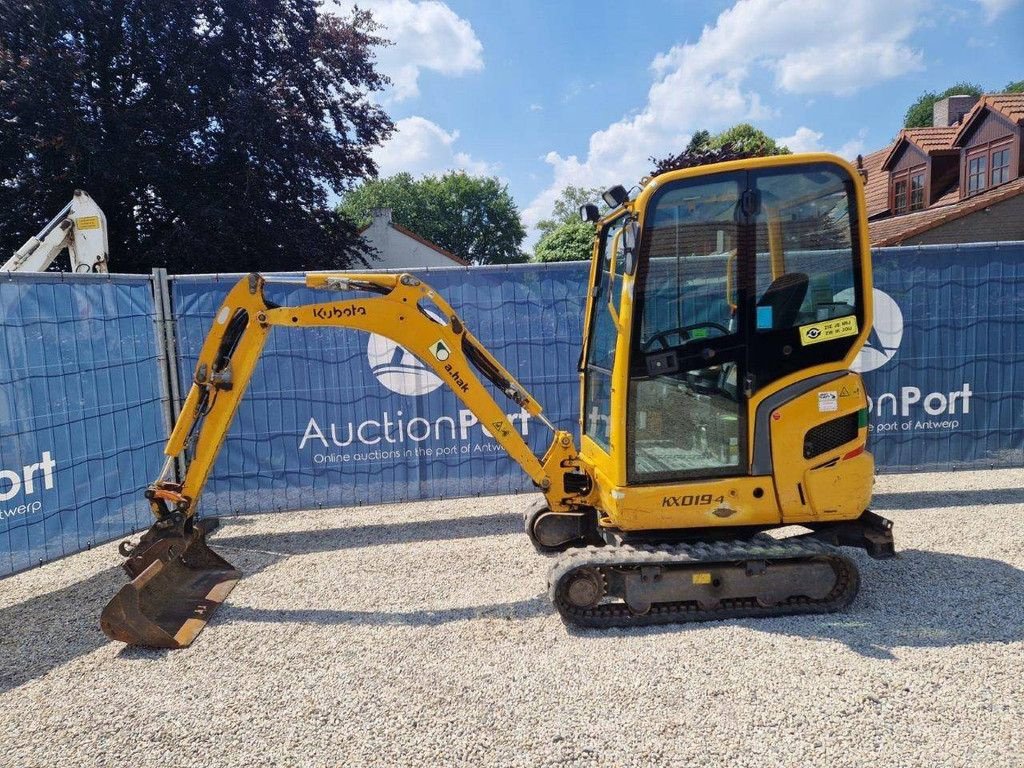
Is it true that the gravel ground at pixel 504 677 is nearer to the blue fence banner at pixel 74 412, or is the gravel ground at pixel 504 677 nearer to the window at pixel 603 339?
the blue fence banner at pixel 74 412

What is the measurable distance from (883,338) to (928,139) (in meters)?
18.9

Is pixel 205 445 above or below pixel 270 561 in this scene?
above

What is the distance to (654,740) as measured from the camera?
2.92 m

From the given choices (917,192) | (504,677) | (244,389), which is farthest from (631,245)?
(917,192)

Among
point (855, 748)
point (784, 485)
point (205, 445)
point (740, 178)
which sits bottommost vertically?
point (855, 748)

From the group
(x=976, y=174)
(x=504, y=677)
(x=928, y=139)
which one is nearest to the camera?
(x=504, y=677)

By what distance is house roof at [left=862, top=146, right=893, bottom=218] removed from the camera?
23.1 metres

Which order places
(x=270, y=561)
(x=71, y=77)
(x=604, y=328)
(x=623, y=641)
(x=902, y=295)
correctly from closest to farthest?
(x=623, y=641) < (x=604, y=328) < (x=270, y=561) < (x=902, y=295) < (x=71, y=77)

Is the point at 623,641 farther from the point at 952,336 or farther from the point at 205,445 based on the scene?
the point at 952,336

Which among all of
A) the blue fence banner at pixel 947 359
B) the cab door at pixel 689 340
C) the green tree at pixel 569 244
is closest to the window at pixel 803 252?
the cab door at pixel 689 340

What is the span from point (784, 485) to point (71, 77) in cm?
1669

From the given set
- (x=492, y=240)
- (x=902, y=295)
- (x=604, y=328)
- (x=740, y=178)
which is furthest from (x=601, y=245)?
(x=492, y=240)

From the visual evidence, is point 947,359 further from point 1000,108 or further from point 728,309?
point 1000,108

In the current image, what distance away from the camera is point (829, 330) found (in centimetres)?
394
